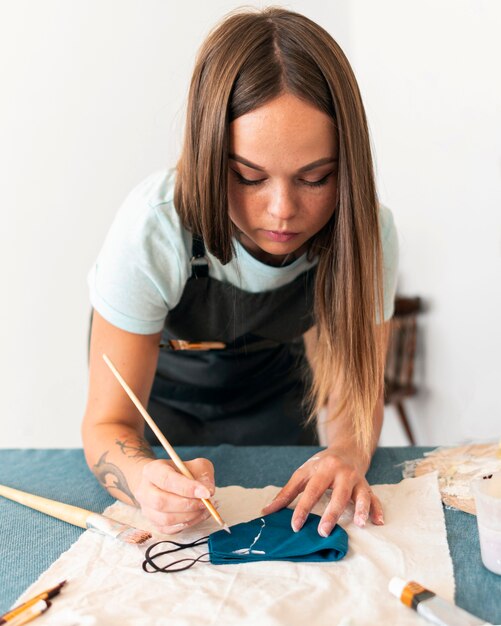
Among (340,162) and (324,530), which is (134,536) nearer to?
(324,530)

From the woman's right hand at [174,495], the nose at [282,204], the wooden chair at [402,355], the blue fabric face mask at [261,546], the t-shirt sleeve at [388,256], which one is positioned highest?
the nose at [282,204]

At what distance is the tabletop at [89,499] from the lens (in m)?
0.75

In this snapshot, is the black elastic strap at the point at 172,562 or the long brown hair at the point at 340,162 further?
the long brown hair at the point at 340,162

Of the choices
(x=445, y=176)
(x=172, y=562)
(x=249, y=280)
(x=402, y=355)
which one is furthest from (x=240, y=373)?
(x=402, y=355)

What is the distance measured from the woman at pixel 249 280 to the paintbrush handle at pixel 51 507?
0.24ft

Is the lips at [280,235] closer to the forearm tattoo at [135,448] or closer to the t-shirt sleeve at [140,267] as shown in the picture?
the t-shirt sleeve at [140,267]

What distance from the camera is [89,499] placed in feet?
3.31

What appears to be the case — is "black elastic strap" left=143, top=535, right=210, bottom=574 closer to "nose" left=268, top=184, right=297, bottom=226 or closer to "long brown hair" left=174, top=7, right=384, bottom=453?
"long brown hair" left=174, top=7, right=384, bottom=453

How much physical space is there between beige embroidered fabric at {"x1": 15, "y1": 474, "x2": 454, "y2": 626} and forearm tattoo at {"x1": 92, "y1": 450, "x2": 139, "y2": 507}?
10 cm

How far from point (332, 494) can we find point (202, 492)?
0.17m

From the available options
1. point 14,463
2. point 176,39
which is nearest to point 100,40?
point 176,39

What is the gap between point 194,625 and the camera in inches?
26.8

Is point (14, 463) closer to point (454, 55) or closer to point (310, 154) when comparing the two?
point (310, 154)

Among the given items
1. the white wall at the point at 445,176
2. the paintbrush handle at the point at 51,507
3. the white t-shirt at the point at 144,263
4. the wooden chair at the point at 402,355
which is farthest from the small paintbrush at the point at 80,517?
the wooden chair at the point at 402,355
